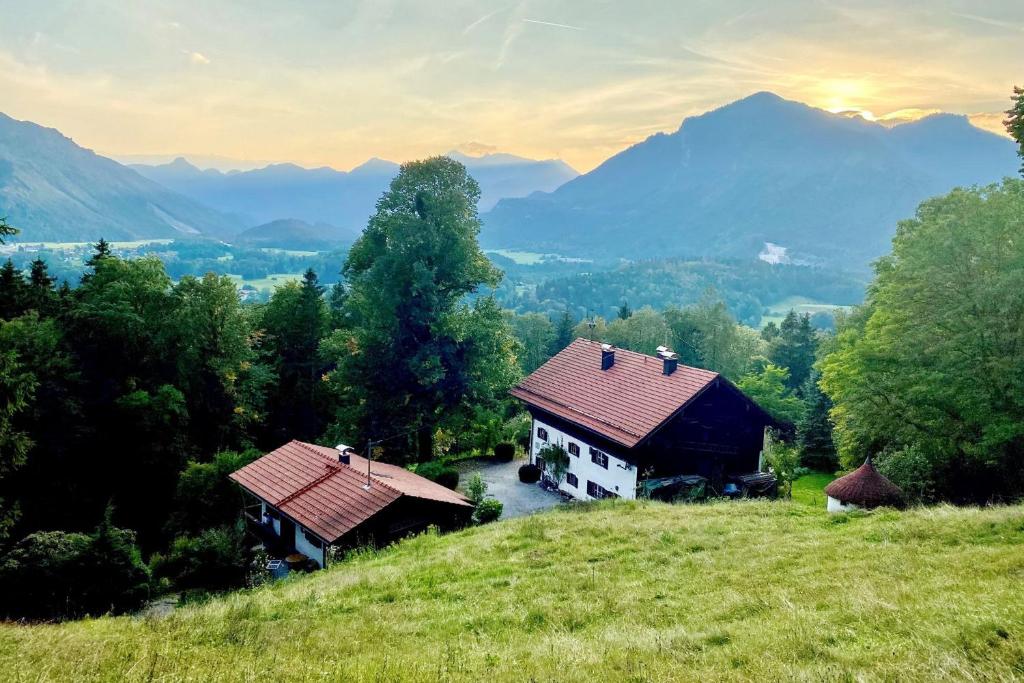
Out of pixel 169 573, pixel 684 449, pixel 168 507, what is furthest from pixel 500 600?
pixel 168 507

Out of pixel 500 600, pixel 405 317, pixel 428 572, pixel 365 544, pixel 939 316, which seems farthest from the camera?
pixel 405 317

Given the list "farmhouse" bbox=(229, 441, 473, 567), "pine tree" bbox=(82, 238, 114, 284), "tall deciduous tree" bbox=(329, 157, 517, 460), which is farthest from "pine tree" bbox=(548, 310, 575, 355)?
"farmhouse" bbox=(229, 441, 473, 567)

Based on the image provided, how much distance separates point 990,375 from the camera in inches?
956

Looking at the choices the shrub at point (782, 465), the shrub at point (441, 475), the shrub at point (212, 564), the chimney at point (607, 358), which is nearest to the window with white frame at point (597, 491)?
the chimney at point (607, 358)

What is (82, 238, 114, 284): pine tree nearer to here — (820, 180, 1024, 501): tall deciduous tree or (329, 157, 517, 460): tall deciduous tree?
(329, 157, 517, 460): tall deciduous tree

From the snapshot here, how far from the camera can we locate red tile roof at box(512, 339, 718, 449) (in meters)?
29.6

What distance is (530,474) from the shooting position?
119ft

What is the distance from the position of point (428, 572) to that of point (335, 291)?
1792 inches

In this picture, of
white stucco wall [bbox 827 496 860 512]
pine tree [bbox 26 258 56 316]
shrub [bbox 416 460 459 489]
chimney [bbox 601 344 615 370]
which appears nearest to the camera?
white stucco wall [bbox 827 496 860 512]

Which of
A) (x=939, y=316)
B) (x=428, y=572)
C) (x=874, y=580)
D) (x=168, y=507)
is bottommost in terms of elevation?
(x=168, y=507)

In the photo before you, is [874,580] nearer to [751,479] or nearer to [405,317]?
[751,479]

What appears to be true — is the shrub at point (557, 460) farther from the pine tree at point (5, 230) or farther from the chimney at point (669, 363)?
the pine tree at point (5, 230)

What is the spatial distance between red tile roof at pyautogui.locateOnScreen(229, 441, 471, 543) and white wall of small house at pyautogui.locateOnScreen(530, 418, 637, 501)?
785 cm

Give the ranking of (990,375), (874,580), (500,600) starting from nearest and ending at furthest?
(874,580) < (500,600) < (990,375)
